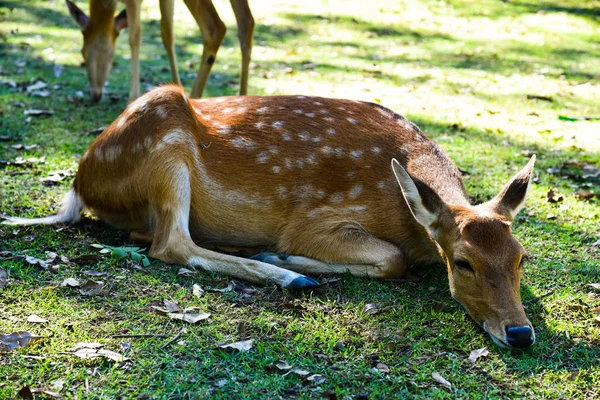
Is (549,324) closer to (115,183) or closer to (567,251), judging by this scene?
(567,251)

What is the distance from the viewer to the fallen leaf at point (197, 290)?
401cm

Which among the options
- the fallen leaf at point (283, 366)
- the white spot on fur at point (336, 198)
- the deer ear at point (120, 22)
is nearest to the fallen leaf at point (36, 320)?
the fallen leaf at point (283, 366)

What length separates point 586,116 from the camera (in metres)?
7.95

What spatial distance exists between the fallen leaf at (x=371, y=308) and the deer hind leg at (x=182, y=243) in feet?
1.44

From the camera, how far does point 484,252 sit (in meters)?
3.68

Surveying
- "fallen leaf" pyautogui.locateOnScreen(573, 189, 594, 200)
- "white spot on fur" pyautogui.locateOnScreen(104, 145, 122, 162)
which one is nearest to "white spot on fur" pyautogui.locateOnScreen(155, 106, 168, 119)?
"white spot on fur" pyautogui.locateOnScreen(104, 145, 122, 162)

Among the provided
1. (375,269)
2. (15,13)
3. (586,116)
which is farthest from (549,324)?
(15,13)

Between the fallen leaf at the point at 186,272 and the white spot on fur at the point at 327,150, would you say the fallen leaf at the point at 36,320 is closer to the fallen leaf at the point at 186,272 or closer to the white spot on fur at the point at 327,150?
the fallen leaf at the point at 186,272

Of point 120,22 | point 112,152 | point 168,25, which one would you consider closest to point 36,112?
point 168,25

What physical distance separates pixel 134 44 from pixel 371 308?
16.2 ft

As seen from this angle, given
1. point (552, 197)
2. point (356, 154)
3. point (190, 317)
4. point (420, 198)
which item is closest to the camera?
point (190, 317)

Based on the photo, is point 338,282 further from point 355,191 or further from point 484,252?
point 484,252

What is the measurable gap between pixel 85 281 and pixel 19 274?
40cm

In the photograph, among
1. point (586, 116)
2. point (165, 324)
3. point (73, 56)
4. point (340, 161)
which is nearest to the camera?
point (165, 324)
